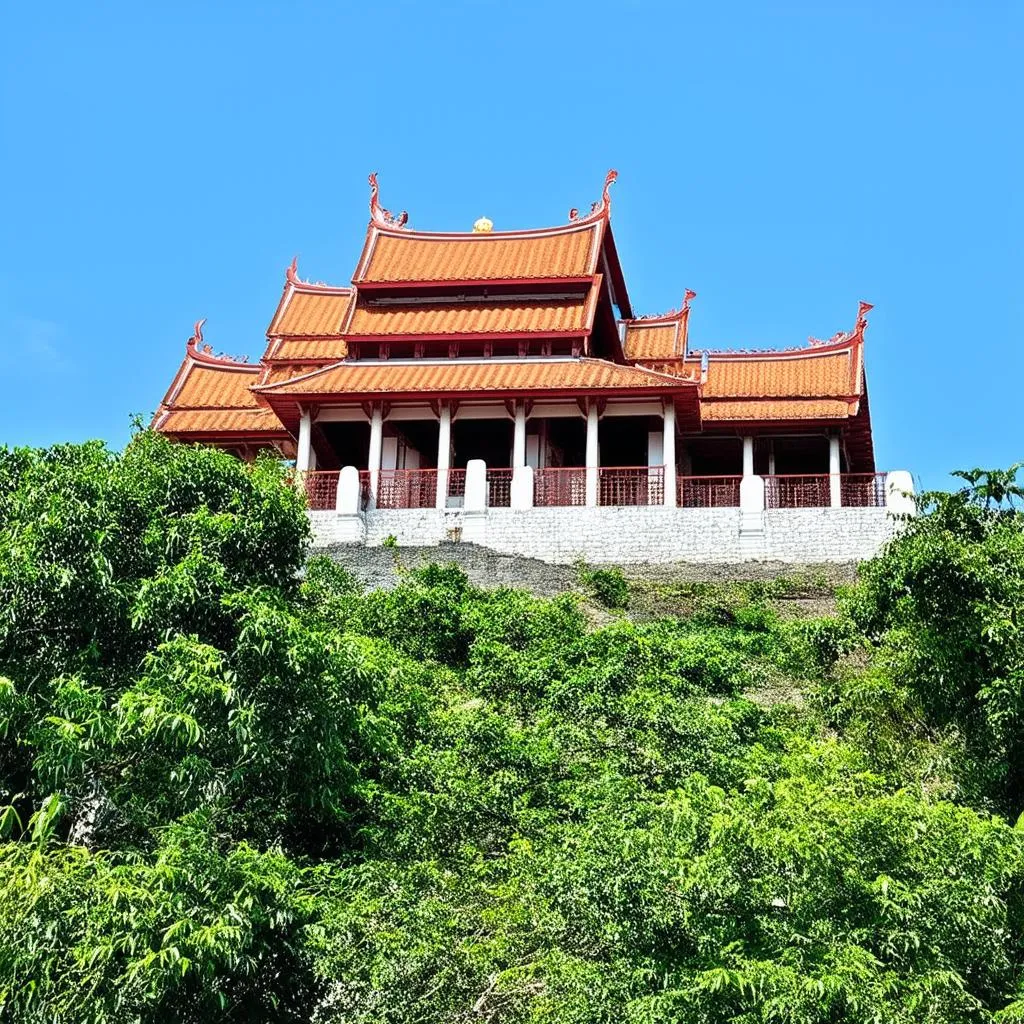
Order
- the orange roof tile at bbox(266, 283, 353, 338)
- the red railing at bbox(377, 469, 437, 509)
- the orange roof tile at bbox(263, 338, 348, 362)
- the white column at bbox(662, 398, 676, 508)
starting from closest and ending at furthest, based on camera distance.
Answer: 1. the white column at bbox(662, 398, 676, 508)
2. the red railing at bbox(377, 469, 437, 509)
3. the orange roof tile at bbox(263, 338, 348, 362)
4. the orange roof tile at bbox(266, 283, 353, 338)

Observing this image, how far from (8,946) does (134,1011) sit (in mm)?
1043

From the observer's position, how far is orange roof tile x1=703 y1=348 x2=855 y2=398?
33594 mm

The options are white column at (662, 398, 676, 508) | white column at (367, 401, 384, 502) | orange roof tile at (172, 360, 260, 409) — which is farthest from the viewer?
orange roof tile at (172, 360, 260, 409)

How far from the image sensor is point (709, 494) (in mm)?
30953

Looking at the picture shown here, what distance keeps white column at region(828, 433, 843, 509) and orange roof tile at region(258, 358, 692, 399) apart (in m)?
3.55

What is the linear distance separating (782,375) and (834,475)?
508 centimetres

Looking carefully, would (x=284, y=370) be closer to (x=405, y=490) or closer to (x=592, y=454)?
(x=405, y=490)

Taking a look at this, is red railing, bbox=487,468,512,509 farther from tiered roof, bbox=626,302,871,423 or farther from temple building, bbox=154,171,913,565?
tiered roof, bbox=626,302,871,423

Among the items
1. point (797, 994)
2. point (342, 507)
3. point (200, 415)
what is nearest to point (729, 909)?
point (797, 994)

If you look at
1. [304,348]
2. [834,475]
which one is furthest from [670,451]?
[304,348]

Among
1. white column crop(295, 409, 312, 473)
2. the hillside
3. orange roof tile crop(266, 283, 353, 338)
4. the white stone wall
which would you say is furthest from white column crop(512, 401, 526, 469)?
the hillside

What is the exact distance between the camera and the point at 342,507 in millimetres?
28844

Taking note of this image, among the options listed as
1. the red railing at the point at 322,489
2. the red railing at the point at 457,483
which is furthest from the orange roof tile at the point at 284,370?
the red railing at the point at 457,483

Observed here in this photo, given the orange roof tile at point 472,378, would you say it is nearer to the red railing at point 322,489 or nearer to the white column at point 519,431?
the white column at point 519,431
